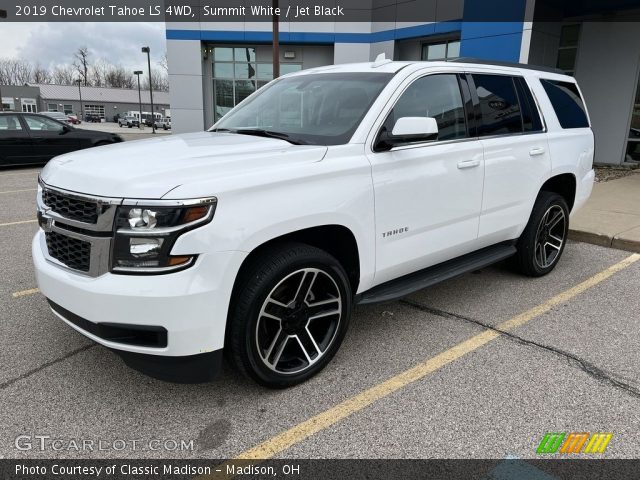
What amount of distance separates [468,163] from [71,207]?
2.75 metres

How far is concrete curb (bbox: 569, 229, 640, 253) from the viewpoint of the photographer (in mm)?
5977

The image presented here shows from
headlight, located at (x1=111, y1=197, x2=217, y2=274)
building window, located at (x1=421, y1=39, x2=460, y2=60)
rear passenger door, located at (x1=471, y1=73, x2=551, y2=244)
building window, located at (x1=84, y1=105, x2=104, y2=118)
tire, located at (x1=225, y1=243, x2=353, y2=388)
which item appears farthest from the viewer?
building window, located at (x1=84, y1=105, x2=104, y2=118)

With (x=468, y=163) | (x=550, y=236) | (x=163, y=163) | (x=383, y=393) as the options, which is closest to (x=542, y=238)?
(x=550, y=236)

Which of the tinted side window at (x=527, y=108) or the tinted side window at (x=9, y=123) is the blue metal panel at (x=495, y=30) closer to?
the tinted side window at (x=527, y=108)

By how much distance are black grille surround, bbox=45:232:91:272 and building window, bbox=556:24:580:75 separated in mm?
14127

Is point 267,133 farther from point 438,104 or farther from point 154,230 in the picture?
point 154,230

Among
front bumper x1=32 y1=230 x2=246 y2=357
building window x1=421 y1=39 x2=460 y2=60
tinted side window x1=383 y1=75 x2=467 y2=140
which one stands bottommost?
front bumper x1=32 y1=230 x2=246 y2=357

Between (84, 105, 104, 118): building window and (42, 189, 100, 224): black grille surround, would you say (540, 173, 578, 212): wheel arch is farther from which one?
(84, 105, 104, 118): building window

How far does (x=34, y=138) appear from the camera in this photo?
13.2 m

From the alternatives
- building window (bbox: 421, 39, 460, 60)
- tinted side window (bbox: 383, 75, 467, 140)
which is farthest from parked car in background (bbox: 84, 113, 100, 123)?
tinted side window (bbox: 383, 75, 467, 140)

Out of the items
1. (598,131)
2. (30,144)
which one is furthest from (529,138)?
(30,144)

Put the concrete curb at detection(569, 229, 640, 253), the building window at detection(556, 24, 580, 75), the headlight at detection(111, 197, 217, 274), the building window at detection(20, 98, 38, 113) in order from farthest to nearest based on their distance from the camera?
the building window at detection(20, 98, 38, 113) < the building window at detection(556, 24, 580, 75) < the concrete curb at detection(569, 229, 640, 253) < the headlight at detection(111, 197, 217, 274)

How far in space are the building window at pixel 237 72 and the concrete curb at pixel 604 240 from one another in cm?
1771

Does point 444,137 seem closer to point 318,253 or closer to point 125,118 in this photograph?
point 318,253
